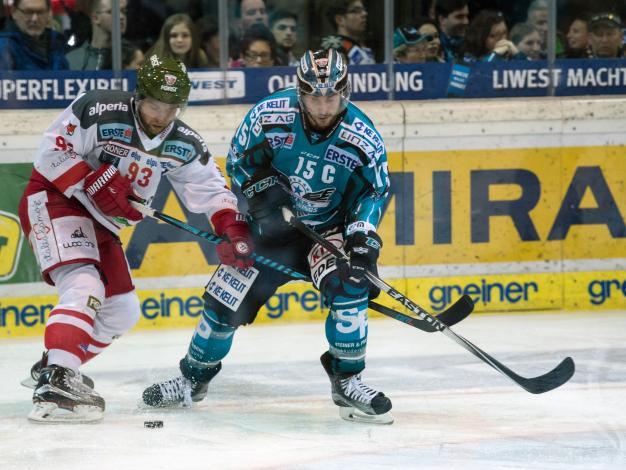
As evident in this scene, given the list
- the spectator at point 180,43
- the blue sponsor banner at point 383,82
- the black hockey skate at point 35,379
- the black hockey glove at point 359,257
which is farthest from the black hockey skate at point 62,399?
the spectator at point 180,43

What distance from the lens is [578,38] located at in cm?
617

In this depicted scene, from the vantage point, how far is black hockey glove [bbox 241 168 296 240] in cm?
400

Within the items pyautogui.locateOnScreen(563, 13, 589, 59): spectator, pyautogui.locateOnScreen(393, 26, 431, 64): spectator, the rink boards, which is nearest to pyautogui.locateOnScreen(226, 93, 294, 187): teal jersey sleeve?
the rink boards

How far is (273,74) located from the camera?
19.2 ft

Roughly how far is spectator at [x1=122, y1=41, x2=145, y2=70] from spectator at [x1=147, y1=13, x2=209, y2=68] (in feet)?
0.19

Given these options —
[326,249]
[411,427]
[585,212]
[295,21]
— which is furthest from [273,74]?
[411,427]

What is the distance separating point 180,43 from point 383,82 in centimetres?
102

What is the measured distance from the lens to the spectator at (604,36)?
6.20 metres

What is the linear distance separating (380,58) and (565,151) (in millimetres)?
1018

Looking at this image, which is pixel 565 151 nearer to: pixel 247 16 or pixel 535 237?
pixel 535 237

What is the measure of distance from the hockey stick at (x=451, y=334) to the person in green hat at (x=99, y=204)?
214 mm

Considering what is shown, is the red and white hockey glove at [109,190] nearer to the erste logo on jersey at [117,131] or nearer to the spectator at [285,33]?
the erste logo on jersey at [117,131]

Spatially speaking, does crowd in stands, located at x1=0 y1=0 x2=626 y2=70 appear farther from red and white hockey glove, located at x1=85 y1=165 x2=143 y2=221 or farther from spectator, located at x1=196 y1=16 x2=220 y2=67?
red and white hockey glove, located at x1=85 y1=165 x2=143 y2=221

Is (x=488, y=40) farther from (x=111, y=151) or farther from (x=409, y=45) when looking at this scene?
(x=111, y=151)
